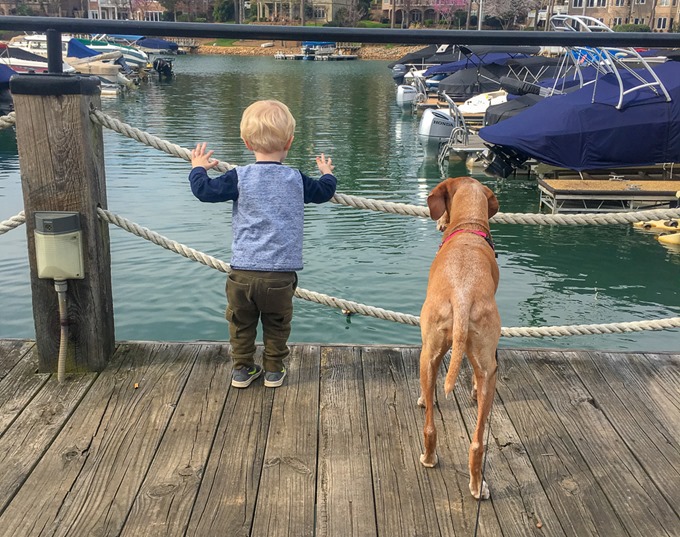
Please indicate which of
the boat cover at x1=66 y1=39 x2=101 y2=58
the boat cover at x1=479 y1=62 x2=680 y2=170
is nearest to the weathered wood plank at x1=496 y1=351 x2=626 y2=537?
the boat cover at x1=479 y1=62 x2=680 y2=170

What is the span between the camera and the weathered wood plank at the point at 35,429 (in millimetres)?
2562

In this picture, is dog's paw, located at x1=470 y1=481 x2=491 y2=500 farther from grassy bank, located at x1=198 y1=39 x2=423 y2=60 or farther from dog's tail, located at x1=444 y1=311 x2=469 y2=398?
grassy bank, located at x1=198 y1=39 x2=423 y2=60

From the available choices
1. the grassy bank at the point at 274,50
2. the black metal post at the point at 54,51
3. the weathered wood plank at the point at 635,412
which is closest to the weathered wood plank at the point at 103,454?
the black metal post at the point at 54,51

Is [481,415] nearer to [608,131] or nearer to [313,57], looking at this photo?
[608,131]

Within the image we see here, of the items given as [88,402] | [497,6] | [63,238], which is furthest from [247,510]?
[497,6]

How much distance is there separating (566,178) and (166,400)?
526 inches

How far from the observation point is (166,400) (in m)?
3.15

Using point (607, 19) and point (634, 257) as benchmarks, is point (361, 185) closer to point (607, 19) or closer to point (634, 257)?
point (634, 257)

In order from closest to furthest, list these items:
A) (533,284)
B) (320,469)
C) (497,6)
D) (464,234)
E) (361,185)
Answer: (320,469) < (464,234) < (533,284) < (361,185) < (497,6)

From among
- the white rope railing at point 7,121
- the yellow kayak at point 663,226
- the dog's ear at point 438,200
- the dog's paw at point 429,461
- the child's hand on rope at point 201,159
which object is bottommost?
the yellow kayak at point 663,226

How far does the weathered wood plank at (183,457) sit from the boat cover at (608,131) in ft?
37.9

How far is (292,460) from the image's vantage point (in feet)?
8.86

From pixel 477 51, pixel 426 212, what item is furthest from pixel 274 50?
pixel 426 212

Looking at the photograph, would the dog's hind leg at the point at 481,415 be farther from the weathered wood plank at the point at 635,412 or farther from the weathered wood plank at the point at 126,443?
the weathered wood plank at the point at 126,443
